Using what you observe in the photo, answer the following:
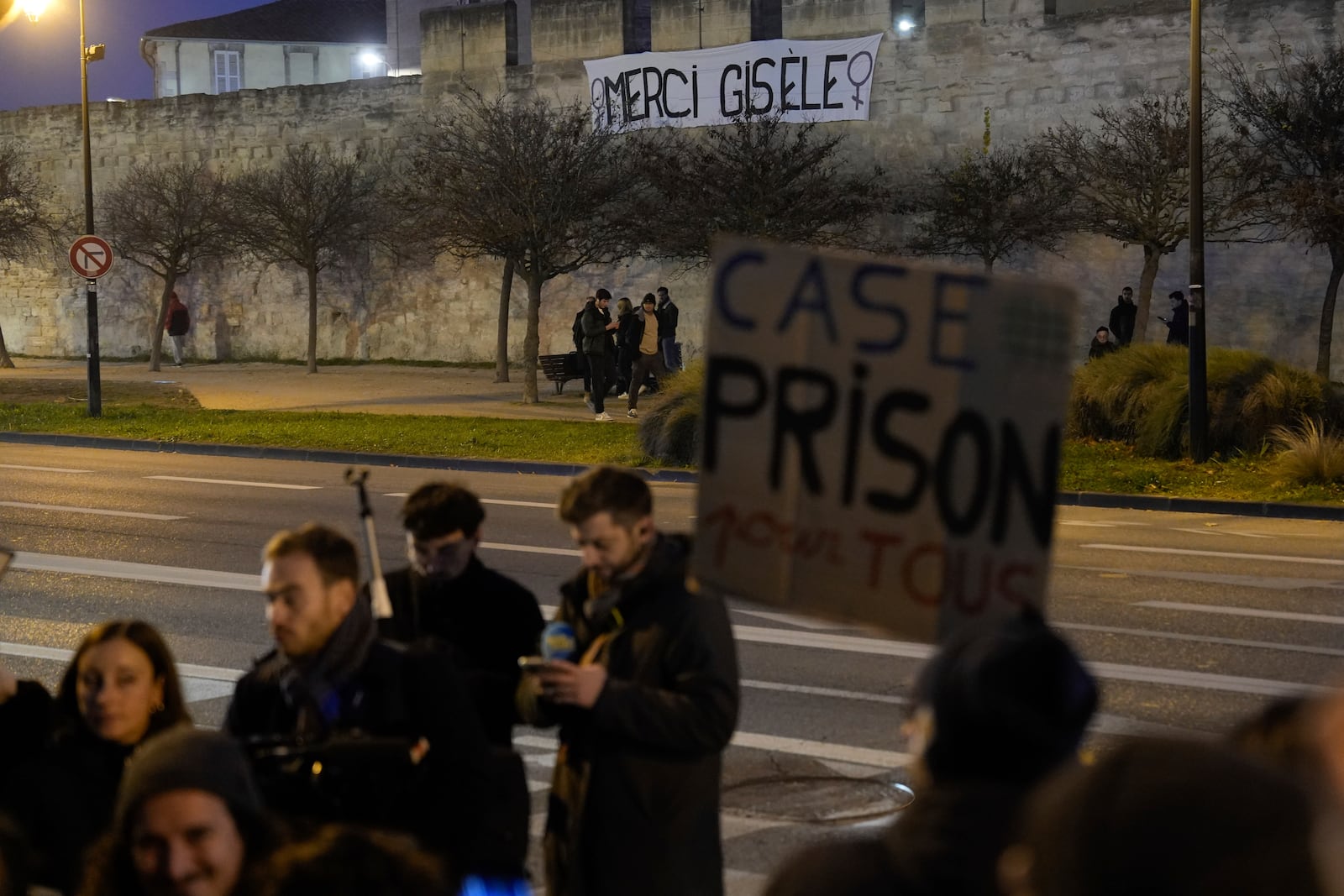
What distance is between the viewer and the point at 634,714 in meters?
3.99

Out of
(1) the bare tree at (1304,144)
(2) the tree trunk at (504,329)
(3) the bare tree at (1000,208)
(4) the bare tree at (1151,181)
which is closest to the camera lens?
(1) the bare tree at (1304,144)

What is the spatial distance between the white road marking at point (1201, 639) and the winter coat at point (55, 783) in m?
7.41

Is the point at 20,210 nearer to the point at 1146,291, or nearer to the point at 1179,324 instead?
the point at 1146,291

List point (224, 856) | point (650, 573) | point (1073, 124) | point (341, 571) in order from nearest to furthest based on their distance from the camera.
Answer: point (224, 856)
point (341, 571)
point (650, 573)
point (1073, 124)

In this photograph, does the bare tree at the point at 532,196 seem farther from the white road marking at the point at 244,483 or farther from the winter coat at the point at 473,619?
the winter coat at the point at 473,619

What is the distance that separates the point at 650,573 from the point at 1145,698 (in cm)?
503

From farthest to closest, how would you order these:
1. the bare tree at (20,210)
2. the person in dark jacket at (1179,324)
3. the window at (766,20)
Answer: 1. the bare tree at (20,210)
2. the window at (766,20)
3. the person in dark jacket at (1179,324)

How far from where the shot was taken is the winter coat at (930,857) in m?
2.25

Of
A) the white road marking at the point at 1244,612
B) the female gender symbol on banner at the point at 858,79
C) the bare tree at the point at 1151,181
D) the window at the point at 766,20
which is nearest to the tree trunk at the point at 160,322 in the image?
the window at the point at 766,20

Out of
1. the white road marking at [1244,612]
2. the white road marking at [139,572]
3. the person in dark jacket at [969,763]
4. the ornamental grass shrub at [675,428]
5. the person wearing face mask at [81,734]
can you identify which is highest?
the person in dark jacket at [969,763]

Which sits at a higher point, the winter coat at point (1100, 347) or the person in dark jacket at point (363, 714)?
the winter coat at point (1100, 347)

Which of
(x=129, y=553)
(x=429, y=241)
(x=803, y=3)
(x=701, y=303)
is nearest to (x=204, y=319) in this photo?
(x=429, y=241)

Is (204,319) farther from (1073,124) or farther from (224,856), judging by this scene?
(224,856)

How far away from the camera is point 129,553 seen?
1291 cm
